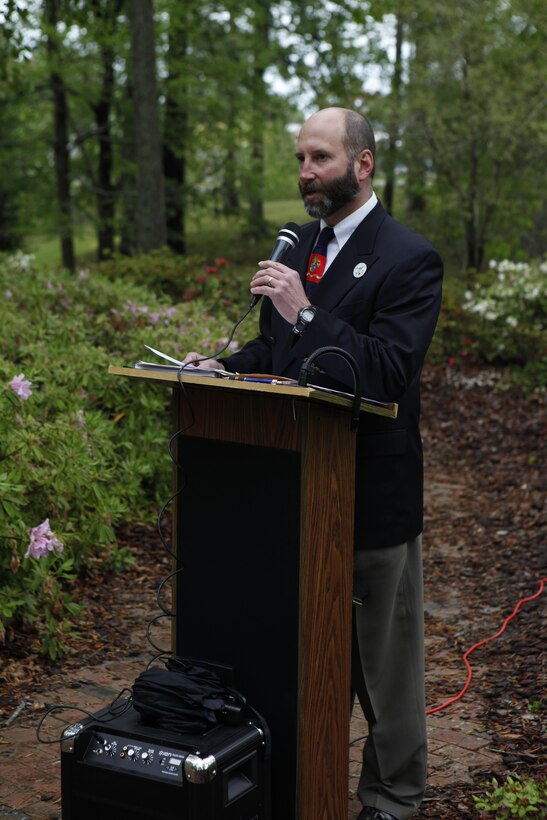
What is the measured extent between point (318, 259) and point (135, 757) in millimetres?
1606

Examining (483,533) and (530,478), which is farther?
(530,478)

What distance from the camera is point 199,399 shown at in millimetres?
3133

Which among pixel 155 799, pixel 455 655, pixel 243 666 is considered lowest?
pixel 455 655

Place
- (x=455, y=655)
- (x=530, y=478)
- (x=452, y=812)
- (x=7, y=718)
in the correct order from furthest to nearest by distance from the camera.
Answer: (x=530, y=478) → (x=455, y=655) → (x=7, y=718) → (x=452, y=812)

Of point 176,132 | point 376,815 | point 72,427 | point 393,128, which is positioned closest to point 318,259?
point 376,815

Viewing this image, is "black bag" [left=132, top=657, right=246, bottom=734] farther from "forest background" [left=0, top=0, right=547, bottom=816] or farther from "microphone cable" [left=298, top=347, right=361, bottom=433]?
"forest background" [left=0, top=0, right=547, bottom=816]

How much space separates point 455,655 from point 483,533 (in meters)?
2.48

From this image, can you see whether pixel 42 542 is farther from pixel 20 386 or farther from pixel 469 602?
pixel 469 602

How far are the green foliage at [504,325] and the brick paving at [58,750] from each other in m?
8.01

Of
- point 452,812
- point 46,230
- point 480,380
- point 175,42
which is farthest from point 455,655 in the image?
point 46,230

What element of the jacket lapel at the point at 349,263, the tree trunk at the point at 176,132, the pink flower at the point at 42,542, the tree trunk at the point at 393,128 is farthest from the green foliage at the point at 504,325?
the jacket lapel at the point at 349,263

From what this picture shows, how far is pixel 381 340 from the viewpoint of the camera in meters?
2.98

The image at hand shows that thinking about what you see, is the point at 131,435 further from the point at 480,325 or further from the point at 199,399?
the point at 480,325

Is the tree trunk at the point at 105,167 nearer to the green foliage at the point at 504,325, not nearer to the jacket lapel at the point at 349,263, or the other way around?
the green foliage at the point at 504,325
